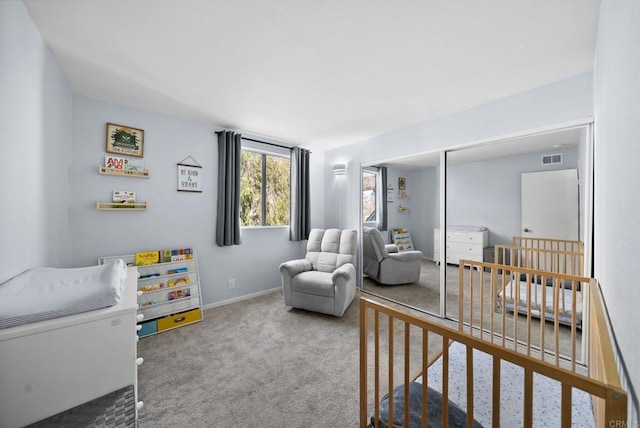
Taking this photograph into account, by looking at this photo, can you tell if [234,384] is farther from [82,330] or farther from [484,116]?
[484,116]

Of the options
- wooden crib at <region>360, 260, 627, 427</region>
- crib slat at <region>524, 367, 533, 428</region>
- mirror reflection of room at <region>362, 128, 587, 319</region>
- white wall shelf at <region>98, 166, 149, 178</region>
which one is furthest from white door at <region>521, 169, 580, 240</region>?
white wall shelf at <region>98, 166, 149, 178</region>

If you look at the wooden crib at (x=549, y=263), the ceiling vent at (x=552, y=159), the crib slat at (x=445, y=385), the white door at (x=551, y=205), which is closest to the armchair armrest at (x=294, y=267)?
the wooden crib at (x=549, y=263)

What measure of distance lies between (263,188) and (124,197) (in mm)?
1720

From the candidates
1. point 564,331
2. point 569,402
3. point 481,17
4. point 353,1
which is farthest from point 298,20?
point 564,331

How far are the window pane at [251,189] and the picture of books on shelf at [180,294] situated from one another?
1.13 m

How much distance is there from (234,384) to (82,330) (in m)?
1.18

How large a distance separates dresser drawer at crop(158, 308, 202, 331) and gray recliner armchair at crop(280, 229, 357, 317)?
102 centimetres

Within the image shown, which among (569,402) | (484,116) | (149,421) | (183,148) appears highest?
(484,116)

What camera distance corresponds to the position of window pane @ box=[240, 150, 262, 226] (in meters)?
3.64

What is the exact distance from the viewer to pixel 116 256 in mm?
2602

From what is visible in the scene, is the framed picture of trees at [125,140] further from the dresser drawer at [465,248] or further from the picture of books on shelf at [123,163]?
the dresser drawer at [465,248]

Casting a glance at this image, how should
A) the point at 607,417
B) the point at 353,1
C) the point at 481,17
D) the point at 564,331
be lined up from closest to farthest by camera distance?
1. the point at 607,417
2. the point at 353,1
3. the point at 481,17
4. the point at 564,331

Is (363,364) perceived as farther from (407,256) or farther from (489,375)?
(407,256)

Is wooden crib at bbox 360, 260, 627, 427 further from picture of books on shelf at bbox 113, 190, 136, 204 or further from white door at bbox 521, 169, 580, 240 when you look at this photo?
picture of books on shelf at bbox 113, 190, 136, 204
